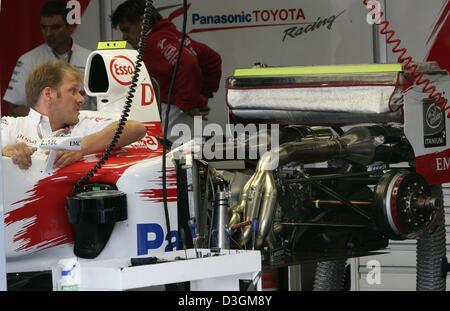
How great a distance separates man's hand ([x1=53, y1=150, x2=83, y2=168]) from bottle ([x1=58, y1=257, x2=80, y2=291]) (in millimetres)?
1105

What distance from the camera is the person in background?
7352mm

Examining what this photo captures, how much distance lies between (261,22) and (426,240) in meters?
2.74

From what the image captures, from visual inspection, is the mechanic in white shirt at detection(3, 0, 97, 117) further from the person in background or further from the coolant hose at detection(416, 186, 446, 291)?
the coolant hose at detection(416, 186, 446, 291)

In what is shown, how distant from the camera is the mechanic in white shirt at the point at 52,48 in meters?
7.88

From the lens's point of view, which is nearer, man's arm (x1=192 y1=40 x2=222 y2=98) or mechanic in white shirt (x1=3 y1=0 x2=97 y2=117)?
man's arm (x1=192 y1=40 x2=222 y2=98)

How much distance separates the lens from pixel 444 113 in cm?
509

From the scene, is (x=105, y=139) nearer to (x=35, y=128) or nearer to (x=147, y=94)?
(x=147, y=94)

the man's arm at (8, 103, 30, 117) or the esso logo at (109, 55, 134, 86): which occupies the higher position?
the esso logo at (109, 55, 134, 86)

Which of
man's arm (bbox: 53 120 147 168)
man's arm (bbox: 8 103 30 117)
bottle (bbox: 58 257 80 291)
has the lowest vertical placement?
bottle (bbox: 58 257 80 291)

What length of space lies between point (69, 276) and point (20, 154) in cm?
111

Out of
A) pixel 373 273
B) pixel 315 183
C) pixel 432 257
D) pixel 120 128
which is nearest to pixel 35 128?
pixel 120 128

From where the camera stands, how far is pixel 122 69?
479 cm

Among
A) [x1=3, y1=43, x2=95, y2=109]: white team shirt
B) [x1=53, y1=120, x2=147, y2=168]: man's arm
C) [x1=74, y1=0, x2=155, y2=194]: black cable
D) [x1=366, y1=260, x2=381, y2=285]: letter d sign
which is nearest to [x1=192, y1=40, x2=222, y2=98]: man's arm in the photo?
Result: [x1=3, y1=43, x2=95, y2=109]: white team shirt
